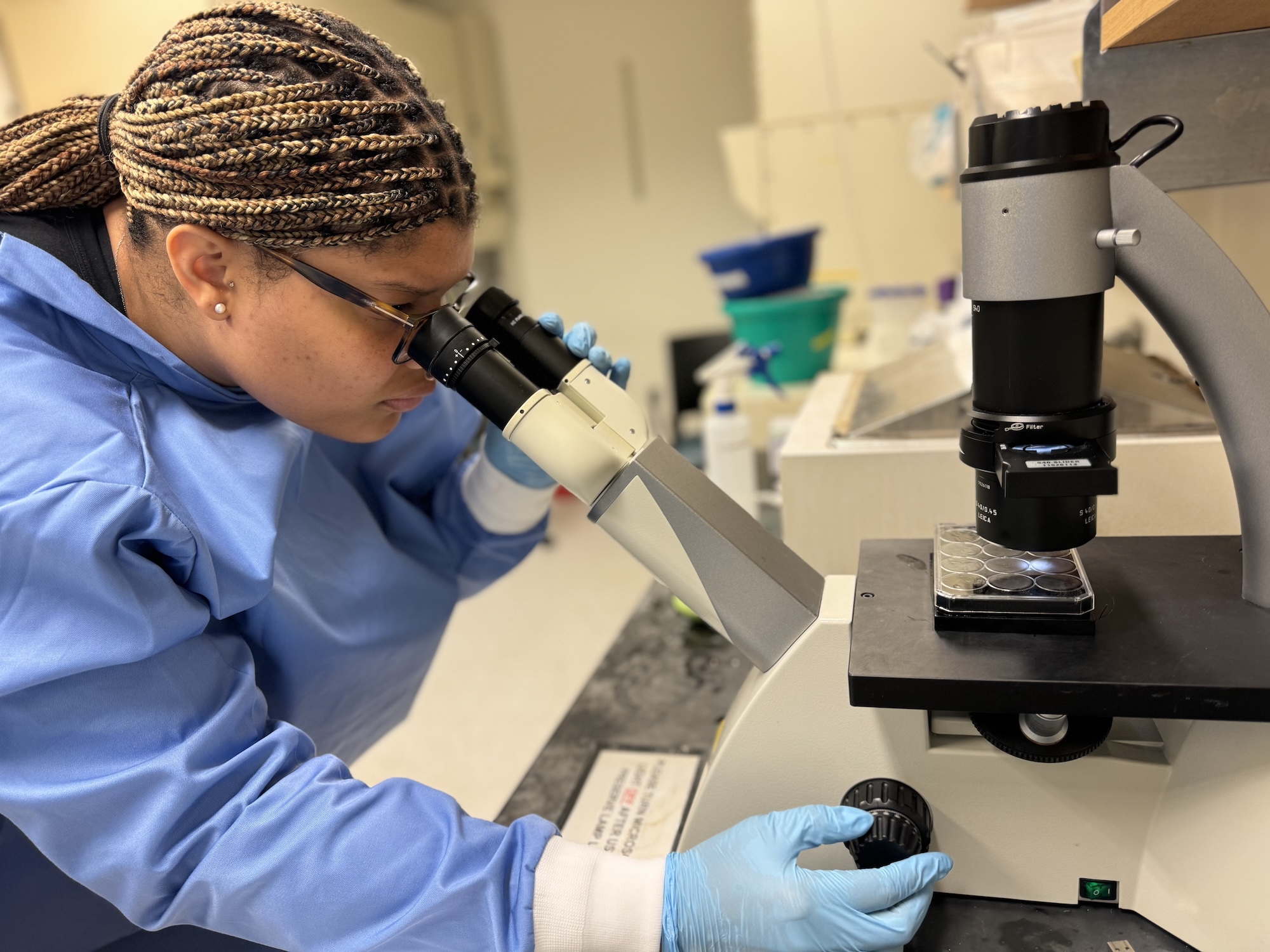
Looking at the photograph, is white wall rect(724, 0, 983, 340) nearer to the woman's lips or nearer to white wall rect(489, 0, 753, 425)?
white wall rect(489, 0, 753, 425)

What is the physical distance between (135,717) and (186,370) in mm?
321

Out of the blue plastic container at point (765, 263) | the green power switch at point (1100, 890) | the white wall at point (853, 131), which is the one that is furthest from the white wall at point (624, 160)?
the green power switch at point (1100, 890)

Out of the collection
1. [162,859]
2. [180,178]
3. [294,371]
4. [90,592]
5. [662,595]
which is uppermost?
[180,178]

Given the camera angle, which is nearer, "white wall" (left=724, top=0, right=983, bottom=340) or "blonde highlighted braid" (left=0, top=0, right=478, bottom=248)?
"blonde highlighted braid" (left=0, top=0, right=478, bottom=248)

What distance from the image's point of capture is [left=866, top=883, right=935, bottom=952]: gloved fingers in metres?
0.61

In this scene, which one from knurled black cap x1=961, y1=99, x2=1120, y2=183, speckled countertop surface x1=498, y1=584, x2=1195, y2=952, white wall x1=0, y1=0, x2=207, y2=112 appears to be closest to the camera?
knurled black cap x1=961, y1=99, x2=1120, y2=183

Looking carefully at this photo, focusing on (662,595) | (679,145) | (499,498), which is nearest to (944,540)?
(499,498)

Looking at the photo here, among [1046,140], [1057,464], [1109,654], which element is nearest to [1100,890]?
[1109,654]

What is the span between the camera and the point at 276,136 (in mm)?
671

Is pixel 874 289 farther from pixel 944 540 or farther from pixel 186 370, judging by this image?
pixel 186 370

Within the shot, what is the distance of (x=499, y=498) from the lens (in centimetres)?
Answer: 111

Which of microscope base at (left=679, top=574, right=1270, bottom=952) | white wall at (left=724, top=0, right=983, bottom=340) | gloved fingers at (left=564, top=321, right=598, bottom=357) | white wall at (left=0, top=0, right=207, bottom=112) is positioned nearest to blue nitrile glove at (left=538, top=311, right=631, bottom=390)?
gloved fingers at (left=564, top=321, right=598, bottom=357)

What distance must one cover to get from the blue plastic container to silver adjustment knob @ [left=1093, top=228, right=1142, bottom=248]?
1808mm

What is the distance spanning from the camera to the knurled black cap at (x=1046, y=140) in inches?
21.4
